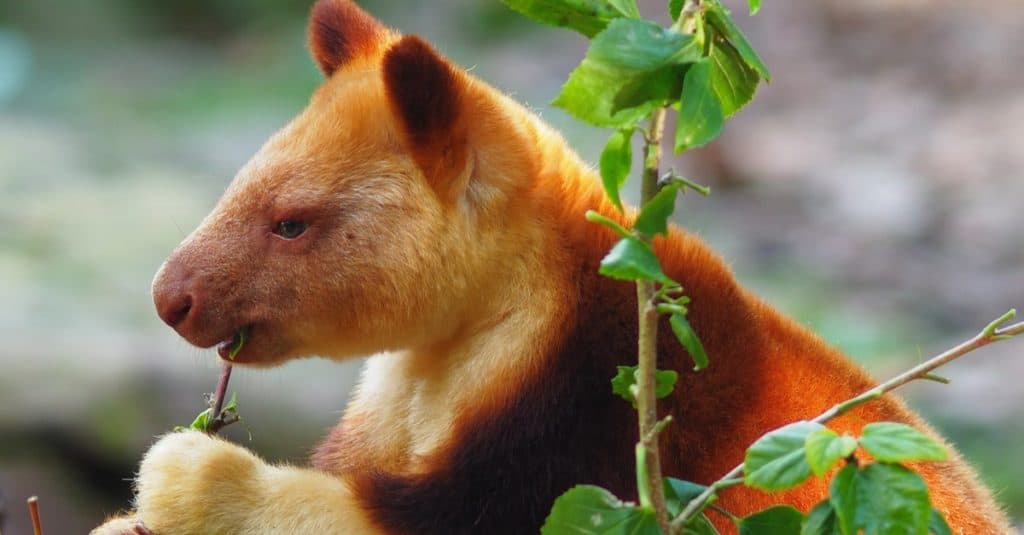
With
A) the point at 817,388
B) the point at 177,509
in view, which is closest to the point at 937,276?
the point at 817,388

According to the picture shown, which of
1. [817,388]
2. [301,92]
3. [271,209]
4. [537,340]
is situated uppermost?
[301,92]

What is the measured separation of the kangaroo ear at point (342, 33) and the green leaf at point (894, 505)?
6.44 feet

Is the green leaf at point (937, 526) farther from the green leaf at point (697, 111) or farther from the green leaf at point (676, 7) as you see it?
the green leaf at point (676, 7)

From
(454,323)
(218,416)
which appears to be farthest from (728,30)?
(218,416)

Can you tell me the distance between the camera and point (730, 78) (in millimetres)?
2445

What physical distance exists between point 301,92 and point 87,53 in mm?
2567

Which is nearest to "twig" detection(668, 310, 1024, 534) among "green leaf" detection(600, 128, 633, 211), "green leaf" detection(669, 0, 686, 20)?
"green leaf" detection(600, 128, 633, 211)

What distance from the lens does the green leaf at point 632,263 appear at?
2.09 metres

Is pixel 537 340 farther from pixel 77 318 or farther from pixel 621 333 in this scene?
pixel 77 318

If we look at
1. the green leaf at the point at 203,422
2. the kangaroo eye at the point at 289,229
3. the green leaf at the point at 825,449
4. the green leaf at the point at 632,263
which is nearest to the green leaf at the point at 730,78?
the green leaf at the point at 632,263

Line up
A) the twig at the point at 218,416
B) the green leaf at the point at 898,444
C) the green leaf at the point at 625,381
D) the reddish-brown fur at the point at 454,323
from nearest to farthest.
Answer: the green leaf at the point at 898,444 < the green leaf at the point at 625,381 < the reddish-brown fur at the point at 454,323 < the twig at the point at 218,416

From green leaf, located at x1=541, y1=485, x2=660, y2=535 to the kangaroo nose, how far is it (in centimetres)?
121

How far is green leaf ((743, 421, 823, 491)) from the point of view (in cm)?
211

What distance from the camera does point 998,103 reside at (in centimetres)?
1166
